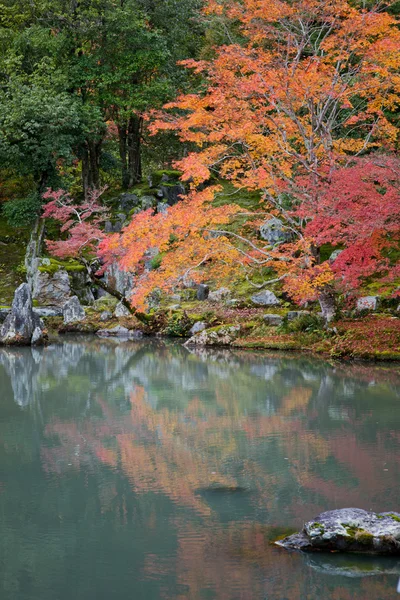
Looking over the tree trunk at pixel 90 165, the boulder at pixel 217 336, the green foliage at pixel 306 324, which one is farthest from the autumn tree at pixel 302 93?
the tree trunk at pixel 90 165

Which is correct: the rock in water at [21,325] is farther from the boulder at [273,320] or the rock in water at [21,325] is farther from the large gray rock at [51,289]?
the boulder at [273,320]

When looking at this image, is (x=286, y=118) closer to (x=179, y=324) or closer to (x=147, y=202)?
(x=179, y=324)

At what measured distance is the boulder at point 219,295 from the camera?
A: 18.8m

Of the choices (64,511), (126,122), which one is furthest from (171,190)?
(64,511)

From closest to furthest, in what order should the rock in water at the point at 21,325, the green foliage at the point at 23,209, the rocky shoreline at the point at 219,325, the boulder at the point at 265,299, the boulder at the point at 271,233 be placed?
1. the rocky shoreline at the point at 219,325
2. the rock in water at the point at 21,325
3. the boulder at the point at 265,299
4. the boulder at the point at 271,233
5. the green foliage at the point at 23,209

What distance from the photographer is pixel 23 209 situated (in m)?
21.3

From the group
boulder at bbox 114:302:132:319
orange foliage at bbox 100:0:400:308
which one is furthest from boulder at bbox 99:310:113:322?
orange foliage at bbox 100:0:400:308

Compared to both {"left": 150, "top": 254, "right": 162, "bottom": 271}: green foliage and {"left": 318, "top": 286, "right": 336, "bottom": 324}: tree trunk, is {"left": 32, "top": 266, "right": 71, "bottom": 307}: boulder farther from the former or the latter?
{"left": 318, "top": 286, "right": 336, "bottom": 324}: tree trunk

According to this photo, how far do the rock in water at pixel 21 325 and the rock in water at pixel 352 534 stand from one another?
43.4ft

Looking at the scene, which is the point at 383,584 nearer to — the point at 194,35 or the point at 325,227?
the point at 325,227

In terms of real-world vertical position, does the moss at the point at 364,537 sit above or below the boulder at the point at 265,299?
above

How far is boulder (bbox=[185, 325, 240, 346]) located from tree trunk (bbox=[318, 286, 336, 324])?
2512 millimetres

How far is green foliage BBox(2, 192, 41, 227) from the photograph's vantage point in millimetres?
21281

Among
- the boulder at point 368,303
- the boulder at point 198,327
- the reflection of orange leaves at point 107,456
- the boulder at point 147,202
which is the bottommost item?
the boulder at point 198,327
